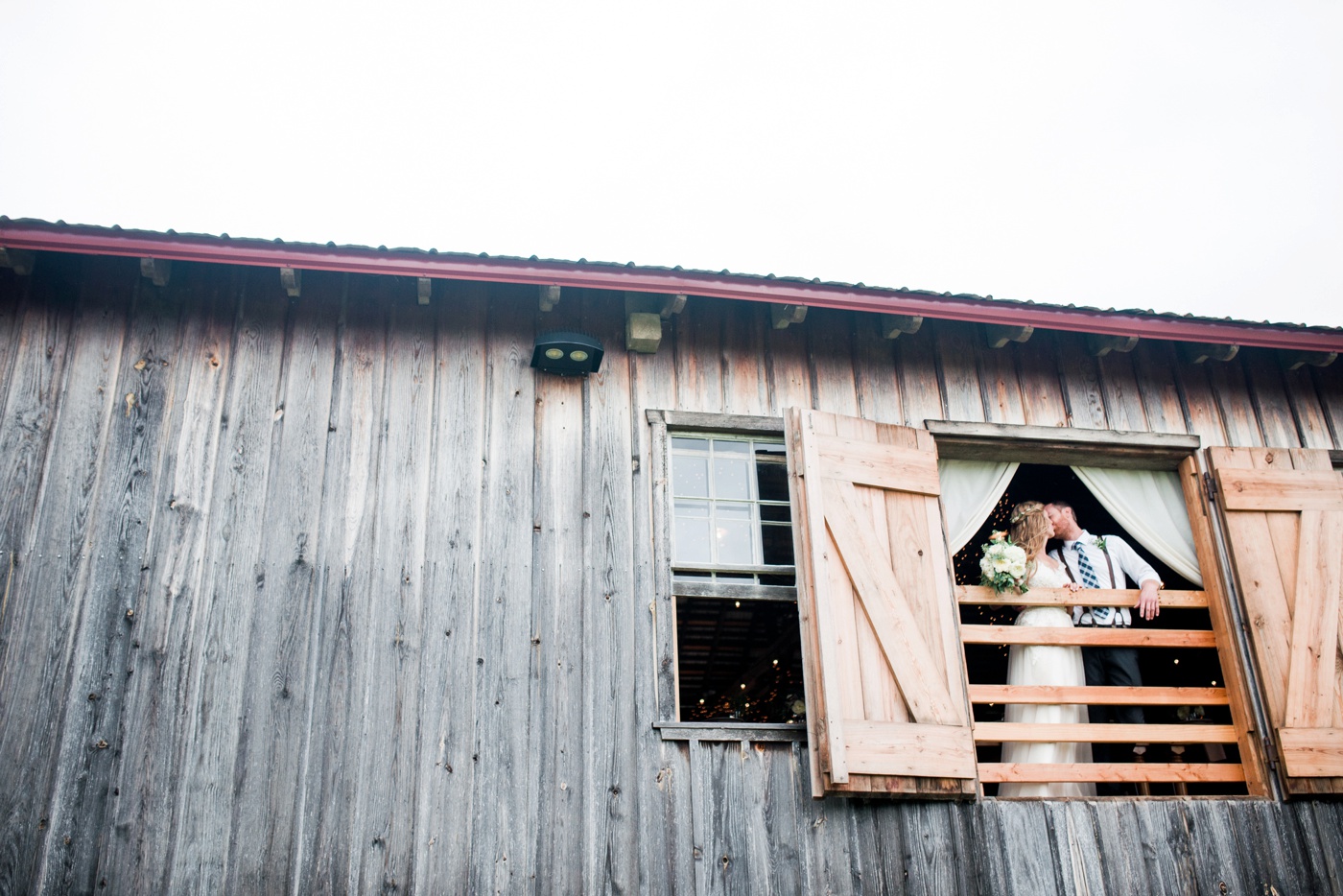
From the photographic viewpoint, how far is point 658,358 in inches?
248

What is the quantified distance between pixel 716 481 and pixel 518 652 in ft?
5.24

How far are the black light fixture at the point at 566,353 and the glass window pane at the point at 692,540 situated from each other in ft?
3.43

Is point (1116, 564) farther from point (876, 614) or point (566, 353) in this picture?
point (566, 353)

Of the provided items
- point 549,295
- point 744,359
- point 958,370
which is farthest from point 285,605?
point 958,370

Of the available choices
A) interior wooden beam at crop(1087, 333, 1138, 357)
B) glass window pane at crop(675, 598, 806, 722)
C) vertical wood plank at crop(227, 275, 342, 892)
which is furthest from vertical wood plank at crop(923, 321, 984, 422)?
vertical wood plank at crop(227, 275, 342, 892)

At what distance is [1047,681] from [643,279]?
11.6 ft

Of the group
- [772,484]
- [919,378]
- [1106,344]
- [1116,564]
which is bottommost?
[1116,564]

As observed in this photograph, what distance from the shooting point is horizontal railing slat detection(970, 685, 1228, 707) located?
6043mm

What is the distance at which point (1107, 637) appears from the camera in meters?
6.38

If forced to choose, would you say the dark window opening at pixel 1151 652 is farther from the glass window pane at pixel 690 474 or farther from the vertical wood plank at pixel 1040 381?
the glass window pane at pixel 690 474

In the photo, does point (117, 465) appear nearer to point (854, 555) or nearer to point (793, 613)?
point (854, 555)

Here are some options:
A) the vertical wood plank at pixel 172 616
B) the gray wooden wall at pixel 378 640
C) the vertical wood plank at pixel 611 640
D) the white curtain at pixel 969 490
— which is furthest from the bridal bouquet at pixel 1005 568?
the vertical wood plank at pixel 172 616

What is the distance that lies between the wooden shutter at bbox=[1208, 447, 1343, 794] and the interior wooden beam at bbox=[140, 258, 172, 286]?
646 centimetres

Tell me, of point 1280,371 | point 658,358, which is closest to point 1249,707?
point 1280,371
